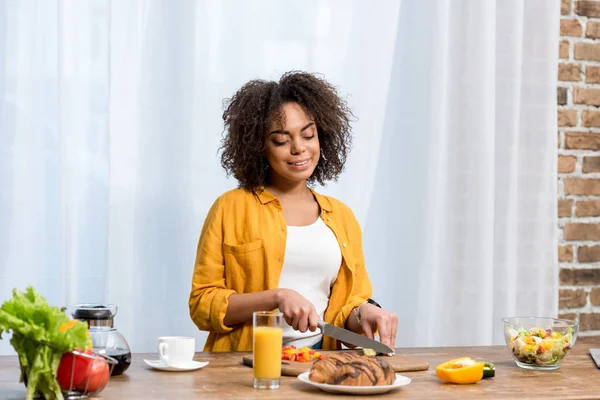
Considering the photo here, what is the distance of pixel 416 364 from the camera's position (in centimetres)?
181

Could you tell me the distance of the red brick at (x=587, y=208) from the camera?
322cm

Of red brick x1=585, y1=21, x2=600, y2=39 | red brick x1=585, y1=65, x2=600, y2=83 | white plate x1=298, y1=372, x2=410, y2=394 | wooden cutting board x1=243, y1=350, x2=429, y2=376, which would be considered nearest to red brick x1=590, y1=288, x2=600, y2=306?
red brick x1=585, y1=65, x2=600, y2=83

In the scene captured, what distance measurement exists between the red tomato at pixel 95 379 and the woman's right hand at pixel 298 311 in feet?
1.87

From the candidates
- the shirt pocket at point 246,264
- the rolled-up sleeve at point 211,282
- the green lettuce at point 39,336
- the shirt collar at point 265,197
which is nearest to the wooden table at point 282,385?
the green lettuce at point 39,336

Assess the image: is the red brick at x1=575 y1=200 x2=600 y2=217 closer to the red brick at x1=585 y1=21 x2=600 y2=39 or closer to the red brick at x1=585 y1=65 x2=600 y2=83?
the red brick at x1=585 y1=65 x2=600 y2=83

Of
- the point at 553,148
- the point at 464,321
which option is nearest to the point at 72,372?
the point at 464,321

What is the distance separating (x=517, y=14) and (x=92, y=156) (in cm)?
155

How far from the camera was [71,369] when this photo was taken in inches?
55.7

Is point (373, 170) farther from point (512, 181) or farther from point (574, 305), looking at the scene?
point (574, 305)

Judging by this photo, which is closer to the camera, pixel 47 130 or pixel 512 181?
pixel 47 130

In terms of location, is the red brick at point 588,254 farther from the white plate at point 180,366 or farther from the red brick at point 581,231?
the white plate at point 180,366

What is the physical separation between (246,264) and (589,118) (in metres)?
1.60

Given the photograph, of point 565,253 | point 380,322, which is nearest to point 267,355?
point 380,322

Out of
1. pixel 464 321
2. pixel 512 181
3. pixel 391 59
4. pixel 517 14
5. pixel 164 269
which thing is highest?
pixel 517 14
